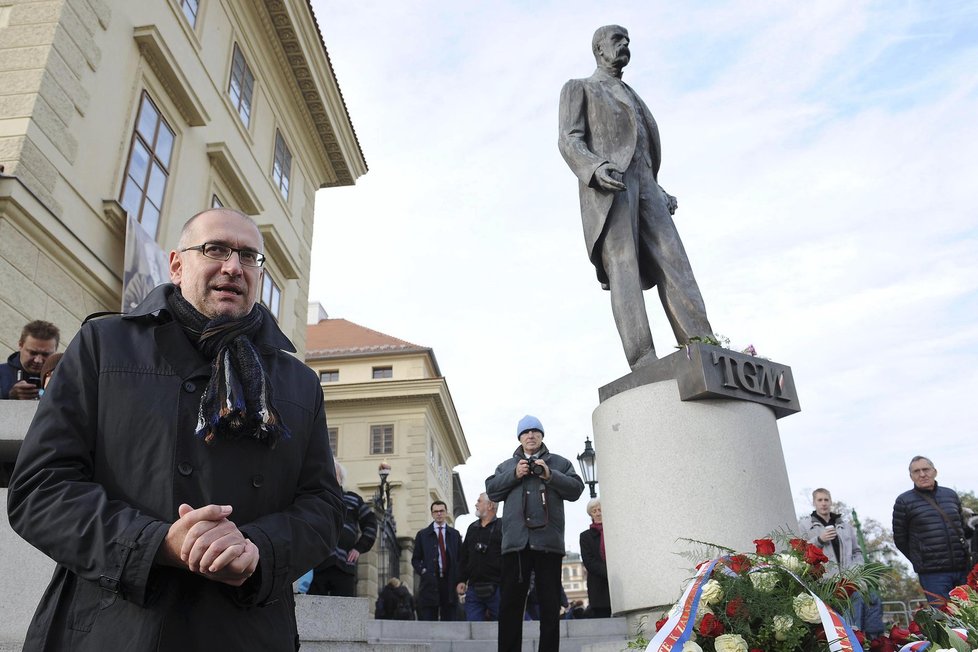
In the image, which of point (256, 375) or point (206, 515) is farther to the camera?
point (256, 375)

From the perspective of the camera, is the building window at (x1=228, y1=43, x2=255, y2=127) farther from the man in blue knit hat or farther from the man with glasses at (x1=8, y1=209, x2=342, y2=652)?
the man with glasses at (x1=8, y1=209, x2=342, y2=652)

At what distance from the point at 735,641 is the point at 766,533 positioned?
2.16 meters

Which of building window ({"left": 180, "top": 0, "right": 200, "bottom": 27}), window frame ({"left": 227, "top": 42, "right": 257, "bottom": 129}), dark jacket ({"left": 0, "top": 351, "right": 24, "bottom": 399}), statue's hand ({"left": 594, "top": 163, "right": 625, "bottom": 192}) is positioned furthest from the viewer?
window frame ({"left": 227, "top": 42, "right": 257, "bottom": 129})

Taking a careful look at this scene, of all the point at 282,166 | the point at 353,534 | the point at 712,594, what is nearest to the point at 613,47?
the point at 353,534

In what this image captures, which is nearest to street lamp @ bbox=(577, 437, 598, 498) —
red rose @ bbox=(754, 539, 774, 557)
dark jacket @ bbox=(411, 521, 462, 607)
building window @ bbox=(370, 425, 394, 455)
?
dark jacket @ bbox=(411, 521, 462, 607)

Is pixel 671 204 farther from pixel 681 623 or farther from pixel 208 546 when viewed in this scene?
pixel 208 546

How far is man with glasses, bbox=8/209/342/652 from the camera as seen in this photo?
184cm

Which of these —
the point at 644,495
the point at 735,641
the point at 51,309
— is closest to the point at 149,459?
the point at 735,641

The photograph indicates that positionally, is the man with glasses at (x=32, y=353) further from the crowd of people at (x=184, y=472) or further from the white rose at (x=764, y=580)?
the white rose at (x=764, y=580)

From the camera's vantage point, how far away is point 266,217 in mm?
18078

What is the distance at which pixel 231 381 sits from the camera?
6.93ft

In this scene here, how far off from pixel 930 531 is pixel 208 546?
23.6 feet

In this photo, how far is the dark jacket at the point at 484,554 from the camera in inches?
327

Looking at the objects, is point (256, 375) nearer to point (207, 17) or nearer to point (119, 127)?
point (119, 127)
